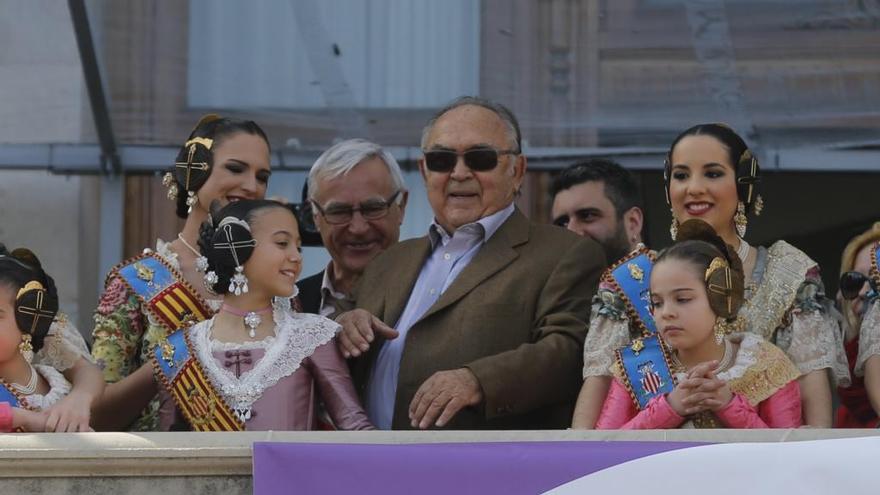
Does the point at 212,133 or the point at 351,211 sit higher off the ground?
the point at 212,133

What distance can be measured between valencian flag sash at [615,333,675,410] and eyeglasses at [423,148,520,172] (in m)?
0.85

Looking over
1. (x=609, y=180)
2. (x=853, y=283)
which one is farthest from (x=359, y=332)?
(x=609, y=180)

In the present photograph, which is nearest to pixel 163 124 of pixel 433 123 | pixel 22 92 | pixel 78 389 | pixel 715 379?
pixel 22 92

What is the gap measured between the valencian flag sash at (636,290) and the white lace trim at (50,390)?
1438mm

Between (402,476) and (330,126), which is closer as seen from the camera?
(402,476)

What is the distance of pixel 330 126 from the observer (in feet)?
28.9

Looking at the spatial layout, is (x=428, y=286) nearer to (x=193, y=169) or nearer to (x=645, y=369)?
(x=193, y=169)

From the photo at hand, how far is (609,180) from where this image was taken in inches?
294

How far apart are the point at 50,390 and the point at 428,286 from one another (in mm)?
1138

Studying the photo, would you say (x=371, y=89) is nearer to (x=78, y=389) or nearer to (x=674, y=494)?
(x=78, y=389)

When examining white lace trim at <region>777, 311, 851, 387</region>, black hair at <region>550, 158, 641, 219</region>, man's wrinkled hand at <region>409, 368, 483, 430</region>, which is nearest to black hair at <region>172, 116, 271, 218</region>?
man's wrinkled hand at <region>409, 368, 483, 430</region>

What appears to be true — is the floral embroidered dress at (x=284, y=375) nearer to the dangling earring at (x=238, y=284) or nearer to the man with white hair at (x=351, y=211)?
the dangling earring at (x=238, y=284)

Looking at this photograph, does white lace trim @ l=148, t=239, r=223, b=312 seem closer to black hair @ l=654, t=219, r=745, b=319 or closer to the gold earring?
the gold earring

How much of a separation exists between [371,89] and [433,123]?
80.7 inches
